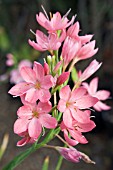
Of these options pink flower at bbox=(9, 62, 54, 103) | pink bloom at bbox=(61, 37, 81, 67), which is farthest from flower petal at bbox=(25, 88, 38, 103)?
pink bloom at bbox=(61, 37, 81, 67)

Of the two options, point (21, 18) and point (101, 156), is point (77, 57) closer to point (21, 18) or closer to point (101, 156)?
point (101, 156)

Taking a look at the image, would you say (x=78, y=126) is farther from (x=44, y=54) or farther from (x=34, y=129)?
(x=44, y=54)

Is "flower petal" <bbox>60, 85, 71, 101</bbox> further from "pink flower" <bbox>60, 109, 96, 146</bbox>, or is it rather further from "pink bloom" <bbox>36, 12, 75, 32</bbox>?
"pink bloom" <bbox>36, 12, 75, 32</bbox>

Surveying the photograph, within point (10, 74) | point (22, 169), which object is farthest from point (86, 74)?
point (22, 169)

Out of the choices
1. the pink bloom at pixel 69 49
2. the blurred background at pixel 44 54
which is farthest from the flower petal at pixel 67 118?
the blurred background at pixel 44 54

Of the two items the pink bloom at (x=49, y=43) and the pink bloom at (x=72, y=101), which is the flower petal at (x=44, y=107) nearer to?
the pink bloom at (x=72, y=101)

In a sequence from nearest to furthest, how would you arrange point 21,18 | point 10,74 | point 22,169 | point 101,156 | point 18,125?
point 18,125
point 10,74
point 22,169
point 101,156
point 21,18

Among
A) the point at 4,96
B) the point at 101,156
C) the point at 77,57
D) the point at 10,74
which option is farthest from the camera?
the point at 4,96
